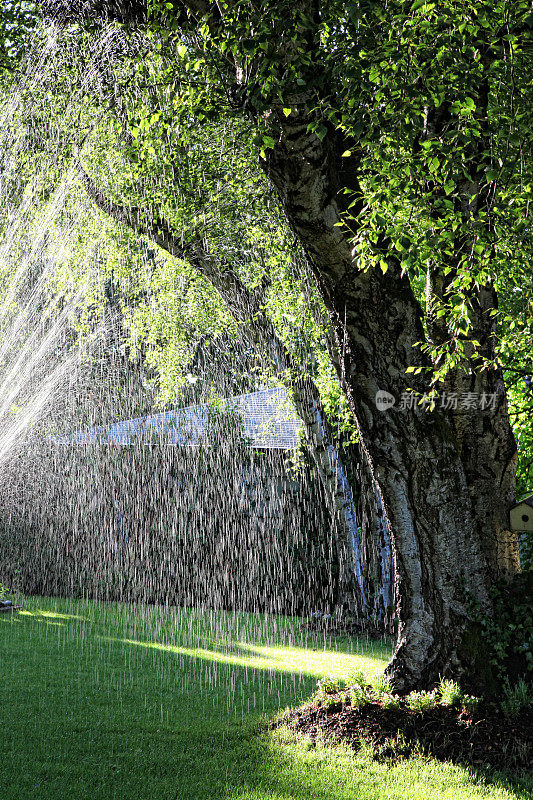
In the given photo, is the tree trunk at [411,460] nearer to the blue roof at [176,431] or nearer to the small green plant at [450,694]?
the small green plant at [450,694]

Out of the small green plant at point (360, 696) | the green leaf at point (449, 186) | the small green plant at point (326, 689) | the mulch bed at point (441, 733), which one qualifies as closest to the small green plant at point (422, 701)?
the mulch bed at point (441, 733)

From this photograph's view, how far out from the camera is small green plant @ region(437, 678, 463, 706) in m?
Answer: 4.66

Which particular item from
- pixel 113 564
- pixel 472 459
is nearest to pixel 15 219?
pixel 113 564

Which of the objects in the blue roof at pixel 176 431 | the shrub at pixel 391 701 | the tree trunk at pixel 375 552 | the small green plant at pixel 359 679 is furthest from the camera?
the blue roof at pixel 176 431

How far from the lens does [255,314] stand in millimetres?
9531

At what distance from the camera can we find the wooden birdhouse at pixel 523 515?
16.2ft

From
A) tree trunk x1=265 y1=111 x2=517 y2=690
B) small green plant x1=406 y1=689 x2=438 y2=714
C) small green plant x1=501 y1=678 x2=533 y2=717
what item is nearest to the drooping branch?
tree trunk x1=265 y1=111 x2=517 y2=690

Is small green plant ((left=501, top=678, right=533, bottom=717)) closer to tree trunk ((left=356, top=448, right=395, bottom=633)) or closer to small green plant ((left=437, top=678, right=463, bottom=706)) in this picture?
small green plant ((left=437, top=678, right=463, bottom=706))

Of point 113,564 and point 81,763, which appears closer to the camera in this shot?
point 81,763

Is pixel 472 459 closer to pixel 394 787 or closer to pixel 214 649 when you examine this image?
pixel 394 787

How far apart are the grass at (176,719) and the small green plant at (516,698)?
0.62 meters

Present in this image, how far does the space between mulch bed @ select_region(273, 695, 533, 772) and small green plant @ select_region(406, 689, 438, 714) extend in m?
0.02

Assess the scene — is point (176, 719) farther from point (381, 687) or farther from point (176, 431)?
point (176, 431)

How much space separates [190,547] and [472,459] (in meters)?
8.33
